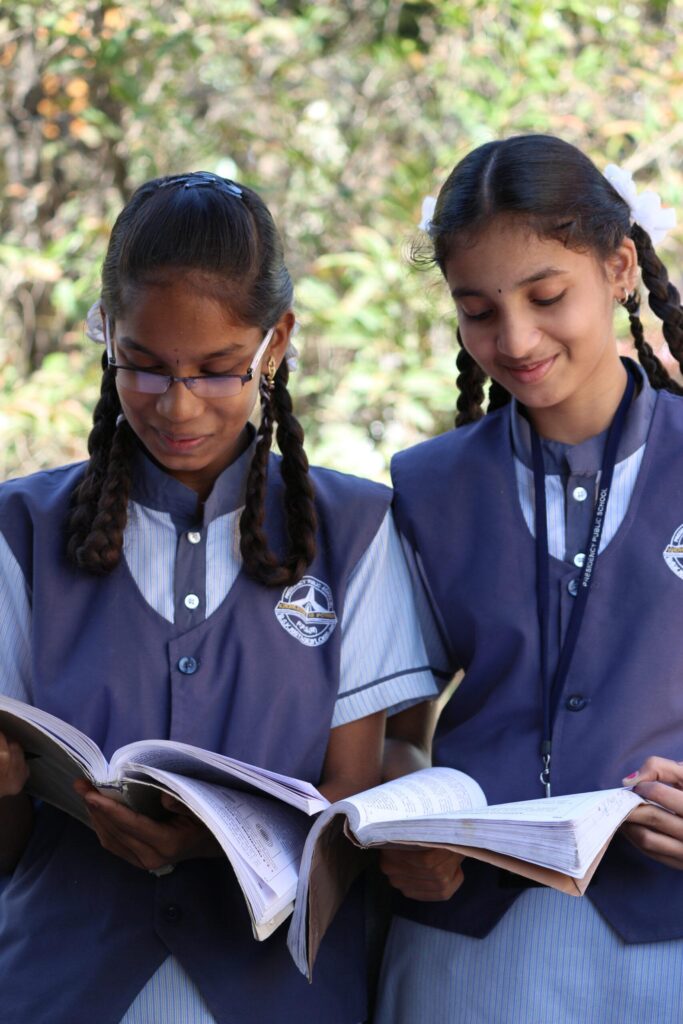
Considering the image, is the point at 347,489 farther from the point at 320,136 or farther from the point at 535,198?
the point at 320,136

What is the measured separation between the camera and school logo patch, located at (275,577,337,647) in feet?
6.15

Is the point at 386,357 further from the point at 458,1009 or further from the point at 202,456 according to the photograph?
the point at 458,1009

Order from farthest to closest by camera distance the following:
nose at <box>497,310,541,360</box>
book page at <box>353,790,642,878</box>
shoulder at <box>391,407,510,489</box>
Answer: shoulder at <box>391,407,510,489</box>
nose at <box>497,310,541,360</box>
book page at <box>353,790,642,878</box>

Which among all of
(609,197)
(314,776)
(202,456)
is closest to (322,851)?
(314,776)

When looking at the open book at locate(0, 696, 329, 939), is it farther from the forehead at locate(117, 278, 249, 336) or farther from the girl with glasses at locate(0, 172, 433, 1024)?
the forehead at locate(117, 278, 249, 336)

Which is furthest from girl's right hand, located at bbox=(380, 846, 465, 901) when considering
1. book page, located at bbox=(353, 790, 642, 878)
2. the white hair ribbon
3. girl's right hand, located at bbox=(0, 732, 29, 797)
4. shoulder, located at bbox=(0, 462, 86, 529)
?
the white hair ribbon

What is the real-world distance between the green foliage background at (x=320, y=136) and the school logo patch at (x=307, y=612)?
6.48 feet

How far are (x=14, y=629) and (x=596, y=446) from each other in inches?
35.1

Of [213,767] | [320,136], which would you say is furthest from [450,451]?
[320,136]

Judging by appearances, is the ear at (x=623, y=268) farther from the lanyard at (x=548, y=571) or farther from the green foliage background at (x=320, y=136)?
the green foliage background at (x=320, y=136)

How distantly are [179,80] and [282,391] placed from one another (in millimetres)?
2818

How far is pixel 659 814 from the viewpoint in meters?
1.57

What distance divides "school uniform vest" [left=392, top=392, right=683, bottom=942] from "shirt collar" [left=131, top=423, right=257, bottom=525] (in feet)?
0.87

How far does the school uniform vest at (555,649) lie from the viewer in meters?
1.73
